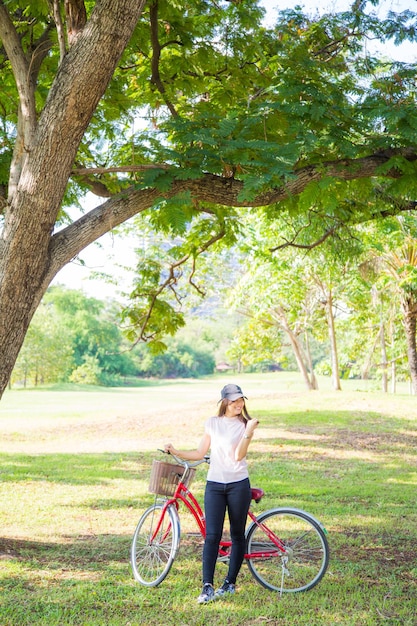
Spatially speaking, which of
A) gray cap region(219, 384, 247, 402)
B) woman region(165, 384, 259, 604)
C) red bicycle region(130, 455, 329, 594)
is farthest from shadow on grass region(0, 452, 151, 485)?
gray cap region(219, 384, 247, 402)

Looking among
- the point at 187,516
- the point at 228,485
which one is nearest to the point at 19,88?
the point at 228,485

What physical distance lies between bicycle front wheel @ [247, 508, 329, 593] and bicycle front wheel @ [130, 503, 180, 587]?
647mm

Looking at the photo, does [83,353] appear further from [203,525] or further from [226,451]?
[226,451]

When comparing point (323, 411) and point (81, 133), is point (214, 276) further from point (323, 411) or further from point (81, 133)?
point (81, 133)

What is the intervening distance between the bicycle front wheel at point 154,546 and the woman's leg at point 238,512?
0.49m

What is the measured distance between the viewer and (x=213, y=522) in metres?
4.92

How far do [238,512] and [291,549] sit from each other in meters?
0.60

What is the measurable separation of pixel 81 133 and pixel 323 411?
15198 millimetres

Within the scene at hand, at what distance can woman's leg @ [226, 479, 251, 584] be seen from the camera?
4914 millimetres

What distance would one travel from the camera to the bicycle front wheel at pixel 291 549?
5105mm

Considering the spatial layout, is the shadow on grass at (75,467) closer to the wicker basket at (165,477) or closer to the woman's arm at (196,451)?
the wicker basket at (165,477)

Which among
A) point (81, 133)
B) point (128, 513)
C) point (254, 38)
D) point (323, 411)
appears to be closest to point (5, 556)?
point (128, 513)

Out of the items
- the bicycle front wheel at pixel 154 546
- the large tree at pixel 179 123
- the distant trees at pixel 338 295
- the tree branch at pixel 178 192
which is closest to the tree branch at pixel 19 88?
the large tree at pixel 179 123

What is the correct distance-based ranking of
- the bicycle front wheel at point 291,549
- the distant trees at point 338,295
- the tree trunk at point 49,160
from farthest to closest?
the distant trees at point 338,295, the tree trunk at point 49,160, the bicycle front wheel at point 291,549
